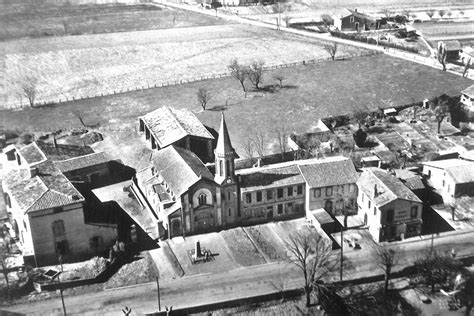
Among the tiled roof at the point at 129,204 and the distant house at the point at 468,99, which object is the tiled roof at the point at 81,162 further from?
the distant house at the point at 468,99

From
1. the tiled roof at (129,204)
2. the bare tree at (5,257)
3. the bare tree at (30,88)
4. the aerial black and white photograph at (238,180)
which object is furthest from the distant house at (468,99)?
the bare tree at (30,88)

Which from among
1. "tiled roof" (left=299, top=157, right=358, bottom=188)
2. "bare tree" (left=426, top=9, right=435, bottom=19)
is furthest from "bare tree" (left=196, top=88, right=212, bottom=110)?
"bare tree" (left=426, top=9, right=435, bottom=19)

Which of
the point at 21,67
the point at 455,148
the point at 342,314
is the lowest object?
the point at 342,314

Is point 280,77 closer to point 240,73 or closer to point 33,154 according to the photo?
point 240,73

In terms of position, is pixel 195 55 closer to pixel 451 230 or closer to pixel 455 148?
pixel 455 148

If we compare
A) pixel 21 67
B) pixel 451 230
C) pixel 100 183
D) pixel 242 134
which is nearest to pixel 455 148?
pixel 451 230
